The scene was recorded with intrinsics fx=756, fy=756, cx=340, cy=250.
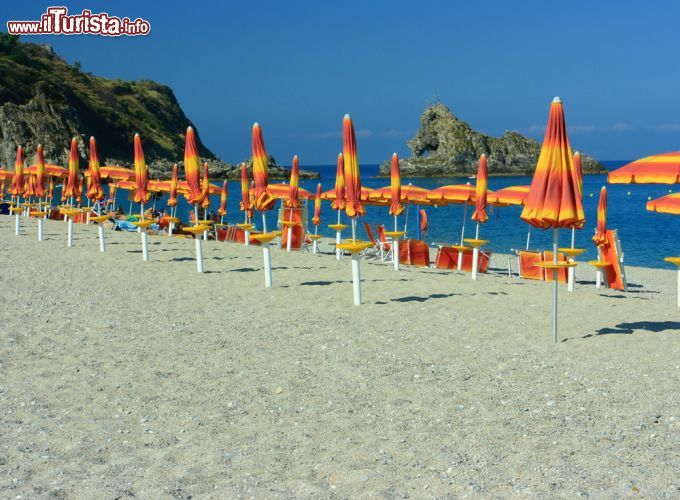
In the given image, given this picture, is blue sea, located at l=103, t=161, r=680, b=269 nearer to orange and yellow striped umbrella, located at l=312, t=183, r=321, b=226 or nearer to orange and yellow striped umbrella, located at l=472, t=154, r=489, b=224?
orange and yellow striped umbrella, located at l=312, t=183, r=321, b=226

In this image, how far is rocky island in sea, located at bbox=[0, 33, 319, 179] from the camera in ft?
261

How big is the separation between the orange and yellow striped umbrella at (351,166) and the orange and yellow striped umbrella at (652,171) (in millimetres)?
3214

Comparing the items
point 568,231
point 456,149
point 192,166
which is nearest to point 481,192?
point 192,166

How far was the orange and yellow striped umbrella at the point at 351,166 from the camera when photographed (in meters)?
9.90

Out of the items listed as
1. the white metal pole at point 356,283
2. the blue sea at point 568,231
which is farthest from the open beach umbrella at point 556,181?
the blue sea at point 568,231

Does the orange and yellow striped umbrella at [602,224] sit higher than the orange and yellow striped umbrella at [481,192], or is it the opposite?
the orange and yellow striped umbrella at [481,192]

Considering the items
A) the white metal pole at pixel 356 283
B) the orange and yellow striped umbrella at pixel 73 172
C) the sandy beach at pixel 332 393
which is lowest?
the sandy beach at pixel 332 393

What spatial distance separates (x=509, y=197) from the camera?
1636cm

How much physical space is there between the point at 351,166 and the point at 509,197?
7329mm

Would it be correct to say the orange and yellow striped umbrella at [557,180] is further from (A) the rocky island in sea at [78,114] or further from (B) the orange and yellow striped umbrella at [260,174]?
(A) the rocky island in sea at [78,114]

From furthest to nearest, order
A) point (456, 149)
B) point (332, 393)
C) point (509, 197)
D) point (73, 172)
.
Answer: point (456, 149)
point (73, 172)
point (509, 197)
point (332, 393)

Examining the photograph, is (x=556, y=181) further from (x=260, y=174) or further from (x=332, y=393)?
(x=260, y=174)

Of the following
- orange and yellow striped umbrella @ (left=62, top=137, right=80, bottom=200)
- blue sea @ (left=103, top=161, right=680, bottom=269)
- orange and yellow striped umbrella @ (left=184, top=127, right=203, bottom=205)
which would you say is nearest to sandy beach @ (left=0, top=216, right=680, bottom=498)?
orange and yellow striped umbrella @ (left=184, top=127, right=203, bottom=205)

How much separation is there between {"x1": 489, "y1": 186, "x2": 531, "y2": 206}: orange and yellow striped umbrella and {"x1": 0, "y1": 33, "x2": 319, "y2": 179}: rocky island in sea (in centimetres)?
6967
